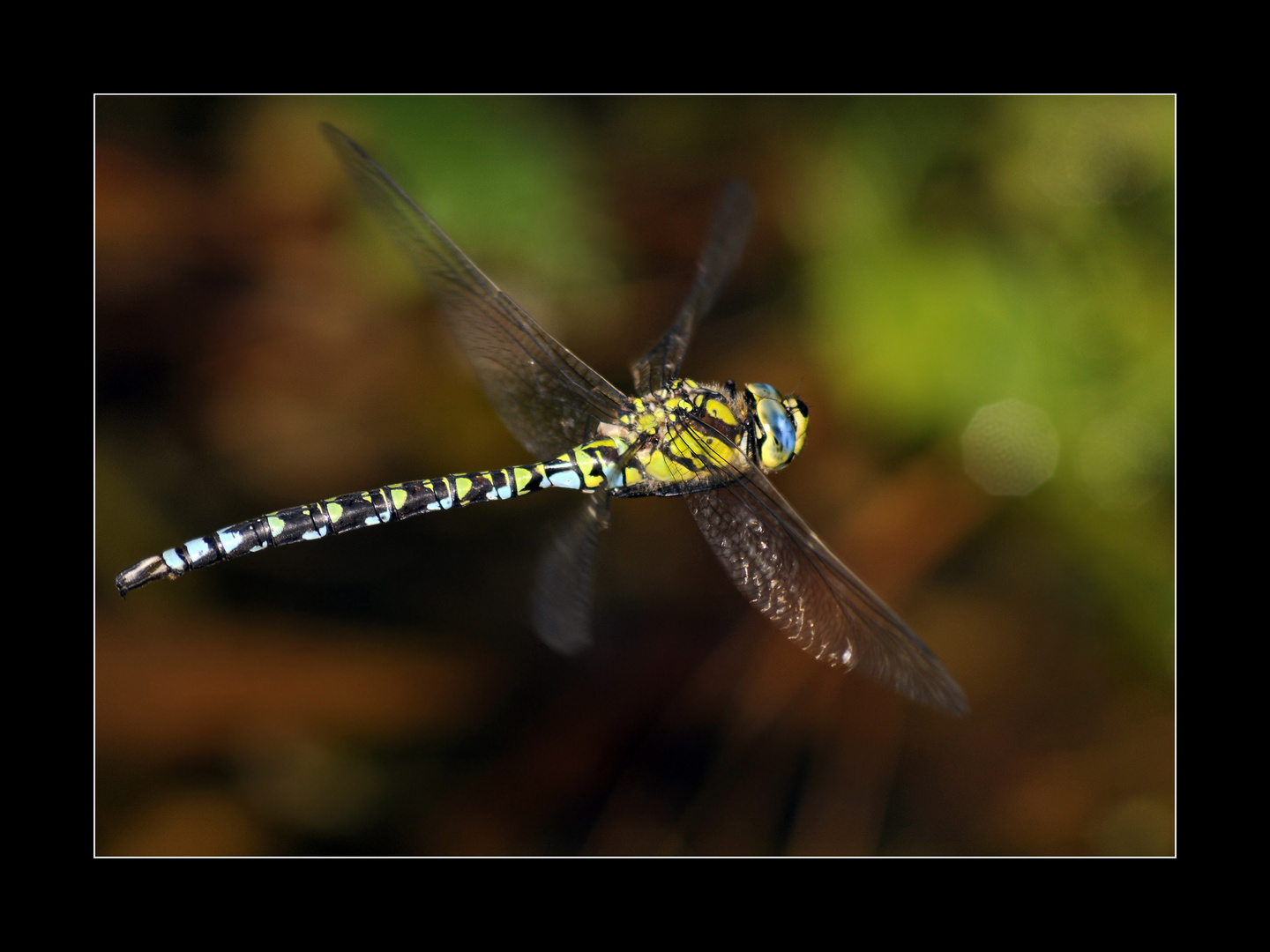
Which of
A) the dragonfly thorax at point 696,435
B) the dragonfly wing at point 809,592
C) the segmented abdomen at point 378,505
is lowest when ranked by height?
the dragonfly wing at point 809,592

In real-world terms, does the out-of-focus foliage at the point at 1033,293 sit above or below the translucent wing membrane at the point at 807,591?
above

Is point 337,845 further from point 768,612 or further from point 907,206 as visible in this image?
point 907,206

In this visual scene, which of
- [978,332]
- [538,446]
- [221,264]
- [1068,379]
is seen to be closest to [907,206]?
[978,332]

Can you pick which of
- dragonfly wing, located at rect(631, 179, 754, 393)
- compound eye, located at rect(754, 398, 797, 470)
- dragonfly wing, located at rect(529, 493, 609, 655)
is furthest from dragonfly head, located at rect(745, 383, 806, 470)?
dragonfly wing, located at rect(529, 493, 609, 655)

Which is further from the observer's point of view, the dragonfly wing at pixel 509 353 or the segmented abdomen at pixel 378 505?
the dragonfly wing at pixel 509 353

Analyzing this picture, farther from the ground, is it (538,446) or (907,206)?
(907,206)

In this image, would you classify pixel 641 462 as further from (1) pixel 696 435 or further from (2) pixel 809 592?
(2) pixel 809 592

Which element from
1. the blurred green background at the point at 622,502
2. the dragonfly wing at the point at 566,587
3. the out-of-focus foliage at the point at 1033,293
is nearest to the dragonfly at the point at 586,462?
the dragonfly wing at the point at 566,587

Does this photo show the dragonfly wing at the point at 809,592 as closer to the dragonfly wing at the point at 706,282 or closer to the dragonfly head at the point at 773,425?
the dragonfly head at the point at 773,425
